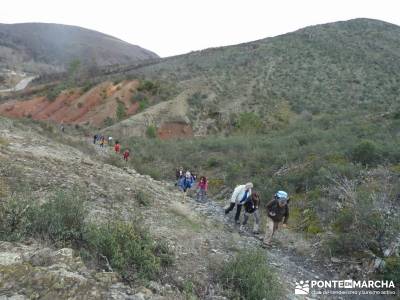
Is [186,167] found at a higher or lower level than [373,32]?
lower

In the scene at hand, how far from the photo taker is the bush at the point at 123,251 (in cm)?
540

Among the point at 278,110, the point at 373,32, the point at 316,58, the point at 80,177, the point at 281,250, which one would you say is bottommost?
the point at 281,250

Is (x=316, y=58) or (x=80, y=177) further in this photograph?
(x=316, y=58)

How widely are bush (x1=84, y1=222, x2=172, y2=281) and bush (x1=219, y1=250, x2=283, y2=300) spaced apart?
1108mm

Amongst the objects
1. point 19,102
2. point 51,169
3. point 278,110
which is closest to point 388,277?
point 51,169

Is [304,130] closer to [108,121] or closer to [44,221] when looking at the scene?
[44,221]

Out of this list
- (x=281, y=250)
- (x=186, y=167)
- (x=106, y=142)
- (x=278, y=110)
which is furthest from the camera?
(x=278, y=110)

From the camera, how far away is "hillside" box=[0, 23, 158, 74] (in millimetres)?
133875

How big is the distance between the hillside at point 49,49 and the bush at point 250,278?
120 m

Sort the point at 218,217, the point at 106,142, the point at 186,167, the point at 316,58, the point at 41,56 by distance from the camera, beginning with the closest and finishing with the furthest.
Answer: the point at 218,217 < the point at 186,167 < the point at 106,142 < the point at 316,58 < the point at 41,56

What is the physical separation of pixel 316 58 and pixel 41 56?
124777mm

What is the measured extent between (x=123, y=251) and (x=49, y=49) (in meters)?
170

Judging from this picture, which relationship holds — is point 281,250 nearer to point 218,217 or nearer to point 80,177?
point 218,217

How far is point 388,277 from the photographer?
7.87 metres
